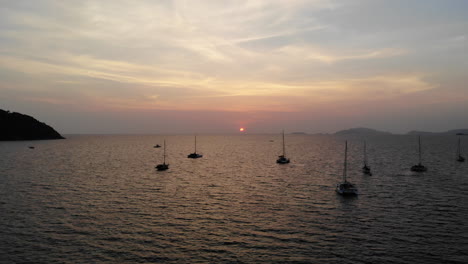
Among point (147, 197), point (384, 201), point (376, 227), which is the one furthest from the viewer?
point (147, 197)

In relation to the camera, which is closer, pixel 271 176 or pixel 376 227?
pixel 376 227

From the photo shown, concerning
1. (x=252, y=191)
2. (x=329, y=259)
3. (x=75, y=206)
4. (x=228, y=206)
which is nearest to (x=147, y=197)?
(x=75, y=206)

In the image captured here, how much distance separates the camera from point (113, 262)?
29.2m

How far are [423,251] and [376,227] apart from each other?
24.7 ft

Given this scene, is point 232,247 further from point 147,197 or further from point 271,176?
point 271,176

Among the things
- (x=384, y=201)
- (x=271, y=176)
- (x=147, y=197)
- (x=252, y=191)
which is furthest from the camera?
(x=271, y=176)

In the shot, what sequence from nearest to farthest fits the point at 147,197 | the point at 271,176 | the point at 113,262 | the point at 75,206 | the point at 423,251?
the point at 113,262
the point at 423,251
the point at 75,206
the point at 147,197
the point at 271,176

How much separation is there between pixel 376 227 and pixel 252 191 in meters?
28.2

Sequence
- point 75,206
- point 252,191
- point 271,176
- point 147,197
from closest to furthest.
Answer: point 75,206, point 147,197, point 252,191, point 271,176

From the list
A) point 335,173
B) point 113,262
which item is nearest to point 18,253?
point 113,262

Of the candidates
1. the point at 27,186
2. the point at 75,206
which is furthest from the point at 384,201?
the point at 27,186

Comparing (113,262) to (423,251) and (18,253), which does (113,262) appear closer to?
(18,253)

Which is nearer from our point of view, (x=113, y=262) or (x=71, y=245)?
(x=113, y=262)

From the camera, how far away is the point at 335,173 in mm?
89250
